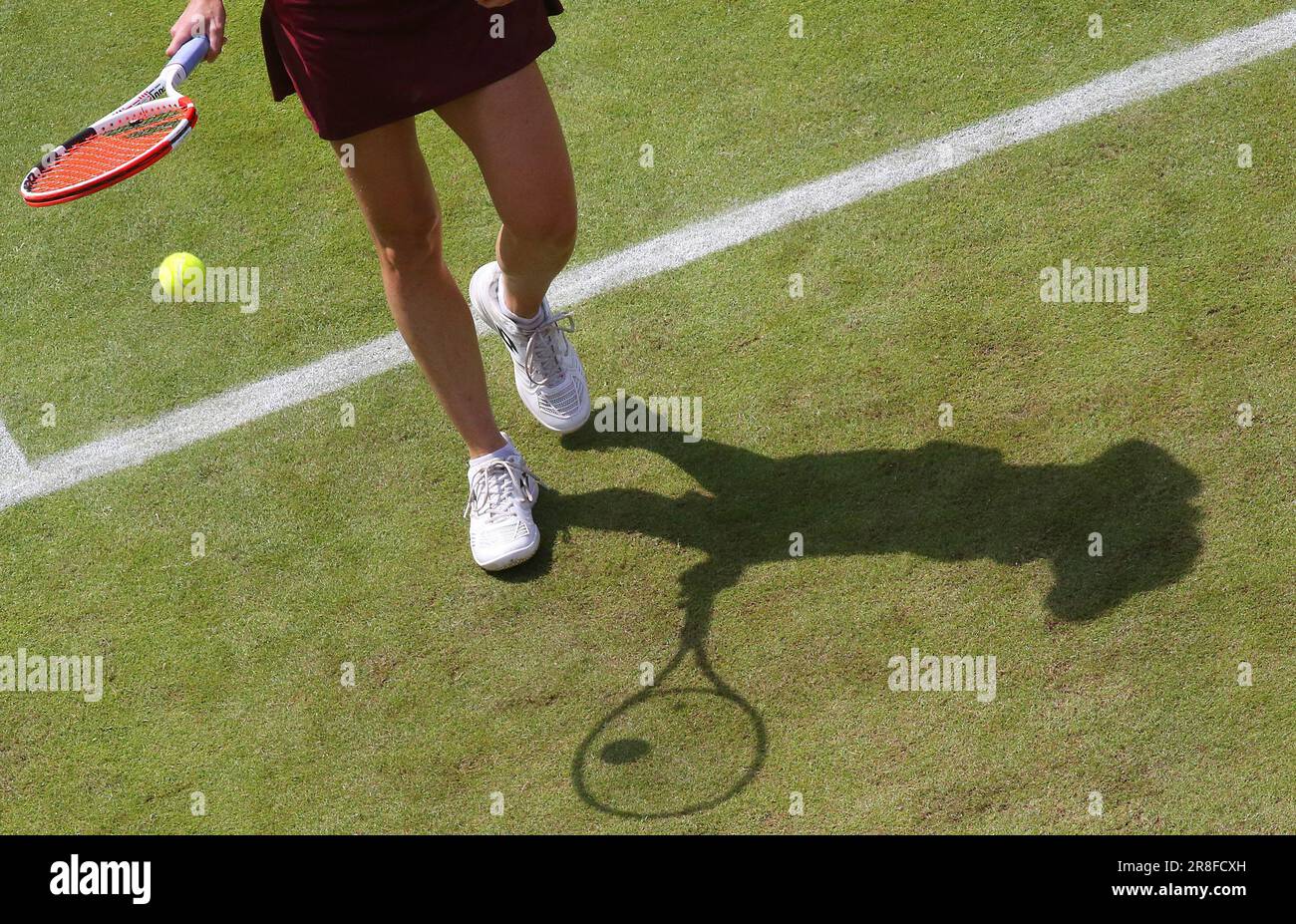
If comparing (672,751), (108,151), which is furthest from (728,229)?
(108,151)

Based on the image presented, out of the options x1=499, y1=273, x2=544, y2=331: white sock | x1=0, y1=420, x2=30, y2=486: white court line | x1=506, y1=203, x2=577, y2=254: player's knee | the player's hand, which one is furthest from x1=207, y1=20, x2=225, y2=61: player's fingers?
x1=0, y1=420, x2=30, y2=486: white court line

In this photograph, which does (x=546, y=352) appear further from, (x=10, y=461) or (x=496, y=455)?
(x=10, y=461)

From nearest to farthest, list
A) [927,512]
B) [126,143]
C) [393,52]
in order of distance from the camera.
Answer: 1. [393,52]
2. [126,143]
3. [927,512]

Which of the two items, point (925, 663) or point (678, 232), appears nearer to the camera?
point (925, 663)

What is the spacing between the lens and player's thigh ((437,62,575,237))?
3783 mm

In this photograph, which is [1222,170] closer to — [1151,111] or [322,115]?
[1151,111]

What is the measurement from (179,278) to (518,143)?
2.32 meters

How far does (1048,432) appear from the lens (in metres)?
4.54

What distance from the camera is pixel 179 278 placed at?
5539mm

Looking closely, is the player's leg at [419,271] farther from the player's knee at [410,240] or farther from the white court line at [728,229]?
the white court line at [728,229]

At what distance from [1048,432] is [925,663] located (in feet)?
3.26

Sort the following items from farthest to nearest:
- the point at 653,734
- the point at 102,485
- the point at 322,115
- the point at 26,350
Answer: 1. the point at 26,350
2. the point at 102,485
3. the point at 653,734
4. the point at 322,115

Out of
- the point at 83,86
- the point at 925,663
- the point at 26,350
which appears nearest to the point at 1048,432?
the point at 925,663

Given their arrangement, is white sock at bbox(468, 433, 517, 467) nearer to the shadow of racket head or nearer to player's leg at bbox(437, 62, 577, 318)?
player's leg at bbox(437, 62, 577, 318)
